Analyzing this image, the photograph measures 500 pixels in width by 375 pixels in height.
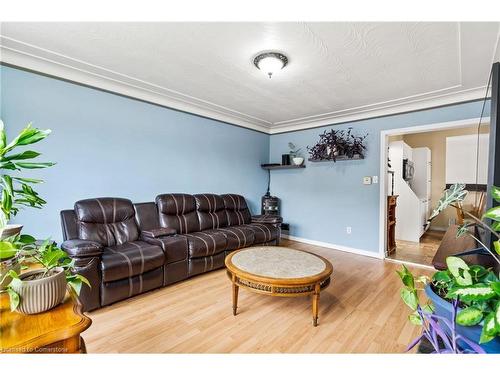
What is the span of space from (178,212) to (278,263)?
1728 millimetres

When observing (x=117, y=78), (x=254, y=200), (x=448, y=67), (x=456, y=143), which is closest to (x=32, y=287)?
(x=117, y=78)

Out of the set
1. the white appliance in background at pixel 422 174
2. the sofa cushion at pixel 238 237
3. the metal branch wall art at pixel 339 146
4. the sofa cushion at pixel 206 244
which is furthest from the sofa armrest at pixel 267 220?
the white appliance in background at pixel 422 174

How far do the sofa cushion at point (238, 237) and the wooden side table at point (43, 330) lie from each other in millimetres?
2337

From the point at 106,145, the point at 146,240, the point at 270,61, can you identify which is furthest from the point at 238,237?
the point at 270,61

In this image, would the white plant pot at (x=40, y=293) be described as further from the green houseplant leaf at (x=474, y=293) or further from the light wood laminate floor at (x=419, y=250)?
the light wood laminate floor at (x=419, y=250)

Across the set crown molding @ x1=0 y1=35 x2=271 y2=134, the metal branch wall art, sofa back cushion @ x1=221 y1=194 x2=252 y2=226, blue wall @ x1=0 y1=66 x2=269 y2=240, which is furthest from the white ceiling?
sofa back cushion @ x1=221 y1=194 x2=252 y2=226

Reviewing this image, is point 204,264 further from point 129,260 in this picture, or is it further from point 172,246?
point 129,260

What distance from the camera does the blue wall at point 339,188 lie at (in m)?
3.62

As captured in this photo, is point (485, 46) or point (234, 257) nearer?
point (485, 46)

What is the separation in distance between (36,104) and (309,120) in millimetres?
3894

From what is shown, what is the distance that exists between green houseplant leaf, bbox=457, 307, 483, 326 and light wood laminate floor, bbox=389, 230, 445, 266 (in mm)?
3468

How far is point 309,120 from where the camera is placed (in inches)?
174

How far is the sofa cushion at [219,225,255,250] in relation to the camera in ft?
10.3
